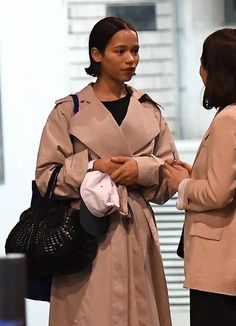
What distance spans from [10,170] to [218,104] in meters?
1.76

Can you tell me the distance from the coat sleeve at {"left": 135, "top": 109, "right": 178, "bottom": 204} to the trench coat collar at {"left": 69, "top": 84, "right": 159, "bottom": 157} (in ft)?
0.21

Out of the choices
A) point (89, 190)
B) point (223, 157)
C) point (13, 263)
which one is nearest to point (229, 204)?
point (223, 157)

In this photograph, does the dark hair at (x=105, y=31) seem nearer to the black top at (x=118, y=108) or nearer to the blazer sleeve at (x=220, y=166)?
the black top at (x=118, y=108)

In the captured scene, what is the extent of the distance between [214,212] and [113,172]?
423 mm

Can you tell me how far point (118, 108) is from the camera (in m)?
3.21

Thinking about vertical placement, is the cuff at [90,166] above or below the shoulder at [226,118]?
below

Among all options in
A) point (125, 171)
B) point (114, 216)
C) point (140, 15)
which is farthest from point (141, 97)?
point (140, 15)

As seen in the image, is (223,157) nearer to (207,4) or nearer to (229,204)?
(229,204)

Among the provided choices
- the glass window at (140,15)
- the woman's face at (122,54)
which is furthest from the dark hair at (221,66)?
the glass window at (140,15)

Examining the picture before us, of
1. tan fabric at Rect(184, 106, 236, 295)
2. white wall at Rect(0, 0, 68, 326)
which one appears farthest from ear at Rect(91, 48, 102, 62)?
white wall at Rect(0, 0, 68, 326)

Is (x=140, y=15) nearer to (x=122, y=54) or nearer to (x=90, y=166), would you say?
(x=122, y=54)

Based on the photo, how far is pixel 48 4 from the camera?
170 inches

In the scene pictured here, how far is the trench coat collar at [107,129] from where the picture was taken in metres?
3.14

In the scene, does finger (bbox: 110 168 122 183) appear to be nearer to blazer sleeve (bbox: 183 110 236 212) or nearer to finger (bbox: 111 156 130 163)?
finger (bbox: 111 156 130 163)
